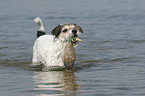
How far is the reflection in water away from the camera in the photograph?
22.4 ft

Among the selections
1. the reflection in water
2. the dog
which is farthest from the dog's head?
the reflection in water

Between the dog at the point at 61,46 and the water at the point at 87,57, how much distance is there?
25cm

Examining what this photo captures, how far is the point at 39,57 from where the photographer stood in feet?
29.3

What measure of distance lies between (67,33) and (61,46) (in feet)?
1.52

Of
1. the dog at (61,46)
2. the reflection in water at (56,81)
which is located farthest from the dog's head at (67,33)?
the reflection in water at (56,81)

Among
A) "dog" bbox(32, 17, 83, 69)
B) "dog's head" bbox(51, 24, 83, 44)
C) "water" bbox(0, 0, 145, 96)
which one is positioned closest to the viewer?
"water" bbox(0, 0, 145, 96)

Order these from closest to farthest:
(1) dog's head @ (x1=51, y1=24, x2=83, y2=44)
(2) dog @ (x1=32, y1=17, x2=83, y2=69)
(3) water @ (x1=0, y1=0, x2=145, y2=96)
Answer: (3) water @ (x1=0, y1=0, x2=145, y2=96) < (1) dog's head @ (x1=51, y1=24, x2=83, y2=44) < (2) dog @ (x1=32, y1=17, x2=83, y2=69)

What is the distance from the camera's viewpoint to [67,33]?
8.01m

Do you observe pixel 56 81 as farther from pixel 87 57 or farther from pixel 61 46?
pixel 87 57

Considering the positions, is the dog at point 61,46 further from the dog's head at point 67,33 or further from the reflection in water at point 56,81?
the reflection in water at point 56,81

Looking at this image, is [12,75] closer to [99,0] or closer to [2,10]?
[2,10]

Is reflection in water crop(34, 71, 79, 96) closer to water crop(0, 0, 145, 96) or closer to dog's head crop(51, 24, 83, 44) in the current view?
water crop(0, 0, 145, 96)

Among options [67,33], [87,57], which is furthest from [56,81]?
[87,57]

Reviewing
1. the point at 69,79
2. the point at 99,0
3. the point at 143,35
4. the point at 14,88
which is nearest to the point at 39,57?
the point at 69,79
